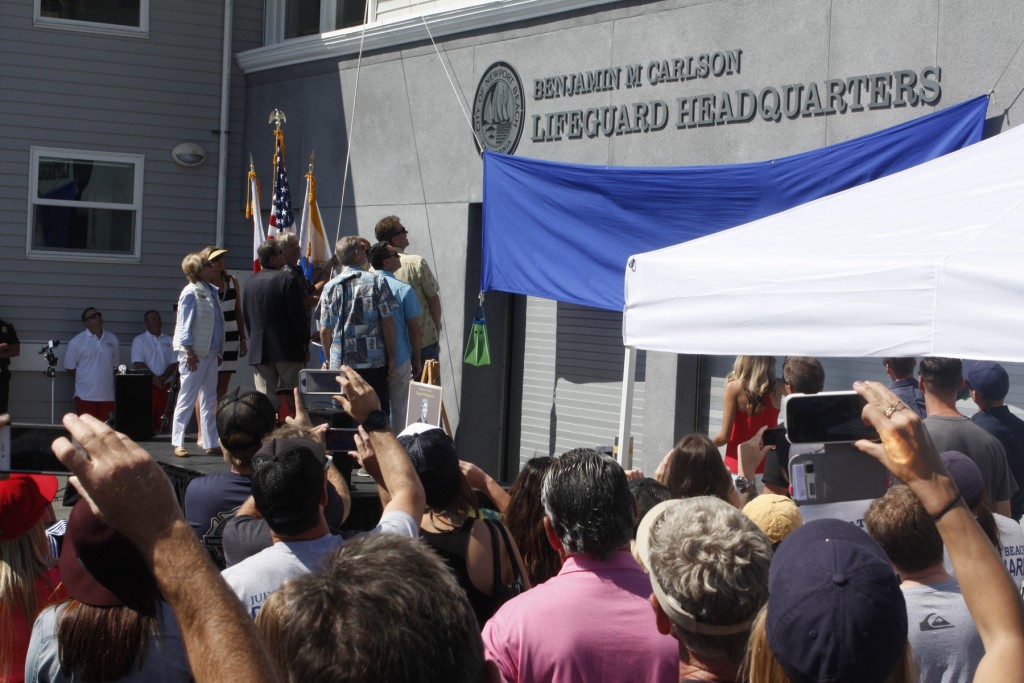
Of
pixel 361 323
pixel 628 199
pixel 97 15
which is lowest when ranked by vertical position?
pixel 361 323

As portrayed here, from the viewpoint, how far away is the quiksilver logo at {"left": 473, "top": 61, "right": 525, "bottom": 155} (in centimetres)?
1138

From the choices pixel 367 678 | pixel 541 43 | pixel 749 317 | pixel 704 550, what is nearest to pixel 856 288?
pixel 749 317

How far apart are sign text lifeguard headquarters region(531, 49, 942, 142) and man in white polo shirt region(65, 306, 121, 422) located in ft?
21.1

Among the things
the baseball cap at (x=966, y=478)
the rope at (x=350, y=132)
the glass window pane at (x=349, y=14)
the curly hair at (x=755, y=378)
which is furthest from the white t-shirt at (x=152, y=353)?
the baseball cap at (x=966, y=478)

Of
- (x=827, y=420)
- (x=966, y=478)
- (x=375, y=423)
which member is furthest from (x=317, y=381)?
(x=966, y=478)

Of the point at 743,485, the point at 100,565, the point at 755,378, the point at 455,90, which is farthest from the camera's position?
the point at 455,90

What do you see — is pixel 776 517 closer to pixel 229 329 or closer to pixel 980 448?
pixel 980 448

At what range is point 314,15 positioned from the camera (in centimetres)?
1521

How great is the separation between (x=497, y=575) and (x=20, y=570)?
143 centimetres

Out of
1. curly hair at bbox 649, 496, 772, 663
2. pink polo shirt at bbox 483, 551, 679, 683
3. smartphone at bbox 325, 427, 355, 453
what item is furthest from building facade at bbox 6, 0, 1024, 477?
smartphone at bbox 325, 427, 355, 453

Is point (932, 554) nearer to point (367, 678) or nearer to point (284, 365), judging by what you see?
point (367, 678)

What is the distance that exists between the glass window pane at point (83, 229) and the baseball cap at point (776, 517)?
1271 cm

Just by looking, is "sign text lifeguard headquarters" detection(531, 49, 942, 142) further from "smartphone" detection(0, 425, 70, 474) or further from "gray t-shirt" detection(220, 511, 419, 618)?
"smartphone" detection(0, 425, 70, 474)

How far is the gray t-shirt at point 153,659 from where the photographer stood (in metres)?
2.73
